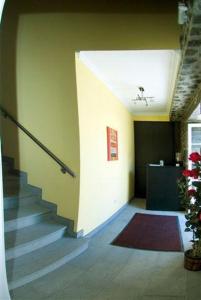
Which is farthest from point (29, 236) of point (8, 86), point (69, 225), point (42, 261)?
point (8, 86)

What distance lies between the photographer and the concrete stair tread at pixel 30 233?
11.2ft

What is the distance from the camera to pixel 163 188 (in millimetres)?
7520

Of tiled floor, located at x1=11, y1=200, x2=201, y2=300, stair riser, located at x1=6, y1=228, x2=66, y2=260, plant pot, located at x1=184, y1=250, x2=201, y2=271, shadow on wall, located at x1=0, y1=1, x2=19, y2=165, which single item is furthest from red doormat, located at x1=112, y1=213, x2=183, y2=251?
shadow on wall, located at x1=0, y1=1, x2=19, y2=165

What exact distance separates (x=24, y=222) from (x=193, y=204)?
7.07ft

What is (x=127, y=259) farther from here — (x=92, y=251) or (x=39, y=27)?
(x=39, y=27)

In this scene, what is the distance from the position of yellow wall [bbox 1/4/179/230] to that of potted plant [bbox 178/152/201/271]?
1.52m

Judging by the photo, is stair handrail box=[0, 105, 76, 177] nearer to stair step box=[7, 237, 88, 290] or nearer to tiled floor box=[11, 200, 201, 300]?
stair step box=[7, 237, 88, 290]

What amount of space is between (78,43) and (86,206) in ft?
7.65

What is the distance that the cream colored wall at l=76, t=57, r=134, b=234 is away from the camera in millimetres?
4340

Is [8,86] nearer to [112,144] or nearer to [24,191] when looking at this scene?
[24,191]

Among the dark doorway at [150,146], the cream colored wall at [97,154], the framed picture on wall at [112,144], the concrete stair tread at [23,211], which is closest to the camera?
the concrete stair tread at [23,211]

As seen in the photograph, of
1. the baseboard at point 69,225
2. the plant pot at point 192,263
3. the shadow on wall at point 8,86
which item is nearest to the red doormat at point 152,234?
the baseboard at point 69,225

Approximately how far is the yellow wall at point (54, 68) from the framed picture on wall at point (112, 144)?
1.29 meters

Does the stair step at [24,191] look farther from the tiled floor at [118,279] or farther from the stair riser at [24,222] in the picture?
the tiled floor at [118,279]
